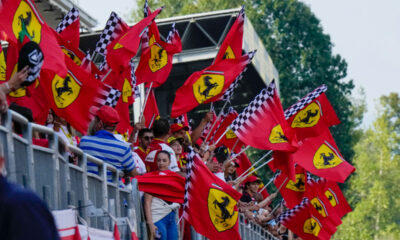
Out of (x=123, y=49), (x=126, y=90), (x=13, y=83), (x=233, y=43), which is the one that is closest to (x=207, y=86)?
(x=233, y=43)

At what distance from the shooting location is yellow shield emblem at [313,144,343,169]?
56.0 feet

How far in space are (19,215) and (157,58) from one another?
1088 centimetres

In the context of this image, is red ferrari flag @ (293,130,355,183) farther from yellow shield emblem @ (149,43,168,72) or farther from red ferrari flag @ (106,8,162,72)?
red ferrari flag @ (106,8,162,72)

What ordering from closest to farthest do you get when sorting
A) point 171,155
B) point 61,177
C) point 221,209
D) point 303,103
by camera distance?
point 61,177 < point 171,155 < point 221,209 < point 303,103

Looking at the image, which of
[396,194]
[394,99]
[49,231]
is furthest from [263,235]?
[394,99]

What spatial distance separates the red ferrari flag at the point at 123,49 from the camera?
40.9ft

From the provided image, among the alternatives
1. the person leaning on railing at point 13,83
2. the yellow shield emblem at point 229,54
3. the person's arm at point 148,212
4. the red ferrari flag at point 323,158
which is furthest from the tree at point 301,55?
the person leaning on railing at point 13,83

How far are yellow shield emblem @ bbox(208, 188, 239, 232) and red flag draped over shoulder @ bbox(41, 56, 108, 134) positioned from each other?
2194 millimetres

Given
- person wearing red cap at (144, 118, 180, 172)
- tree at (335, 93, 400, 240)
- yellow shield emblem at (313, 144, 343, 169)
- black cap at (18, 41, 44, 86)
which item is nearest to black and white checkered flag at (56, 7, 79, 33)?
person wearing red cap at (144, 118, 180, 172)

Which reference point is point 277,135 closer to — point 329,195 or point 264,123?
point 264,123

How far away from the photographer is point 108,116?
9781 millimetres

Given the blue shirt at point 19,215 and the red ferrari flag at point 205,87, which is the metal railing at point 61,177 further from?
the red ferrari flag at point 205,87

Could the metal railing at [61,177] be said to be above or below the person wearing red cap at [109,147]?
below

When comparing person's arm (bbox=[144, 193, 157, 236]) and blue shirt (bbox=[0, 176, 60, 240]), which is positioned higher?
person's arm (bbox=[144, 193, 157, 236])
